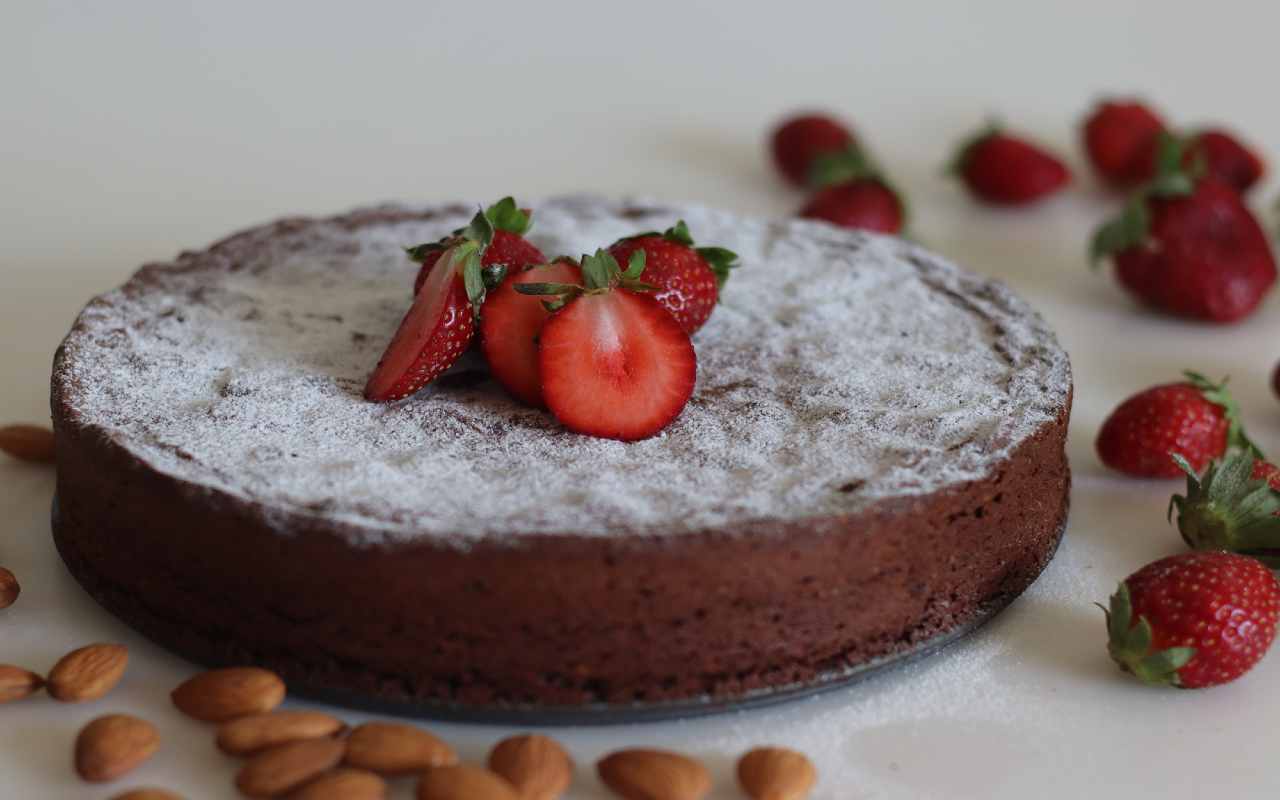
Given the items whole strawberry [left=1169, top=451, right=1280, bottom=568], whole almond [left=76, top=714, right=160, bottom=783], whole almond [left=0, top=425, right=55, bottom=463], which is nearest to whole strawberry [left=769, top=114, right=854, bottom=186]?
whole strawberry [left=1169, top=451, right=1280, bottom=568]

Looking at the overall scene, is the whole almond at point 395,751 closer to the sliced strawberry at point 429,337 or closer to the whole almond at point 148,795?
the whole almond at point 148,795

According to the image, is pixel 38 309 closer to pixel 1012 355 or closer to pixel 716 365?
pixel 716 365

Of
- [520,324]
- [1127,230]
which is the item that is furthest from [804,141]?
[520,324]

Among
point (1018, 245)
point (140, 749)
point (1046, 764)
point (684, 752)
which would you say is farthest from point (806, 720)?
point (1018, 245)

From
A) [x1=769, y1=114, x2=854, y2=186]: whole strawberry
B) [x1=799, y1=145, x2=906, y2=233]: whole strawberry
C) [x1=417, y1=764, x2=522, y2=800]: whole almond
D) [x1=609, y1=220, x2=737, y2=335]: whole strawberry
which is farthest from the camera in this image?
[x1=769, y1=114, x2=854, y2=186]: whole strawberry

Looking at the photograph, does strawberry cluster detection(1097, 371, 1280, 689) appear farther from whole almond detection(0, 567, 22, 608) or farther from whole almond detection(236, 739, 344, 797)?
whole almond detection(0, 567, 22, 608)

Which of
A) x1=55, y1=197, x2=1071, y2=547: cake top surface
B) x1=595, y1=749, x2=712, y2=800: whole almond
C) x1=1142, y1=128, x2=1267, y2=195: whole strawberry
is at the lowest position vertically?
x1=595, y1=749, x2=712, y2=800: whole almond
